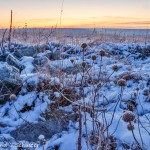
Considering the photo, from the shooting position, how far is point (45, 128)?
3994mm

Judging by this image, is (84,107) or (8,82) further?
(8,82)

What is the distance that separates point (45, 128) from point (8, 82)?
4.04 ft

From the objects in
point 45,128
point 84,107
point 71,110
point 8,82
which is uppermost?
point 8,82

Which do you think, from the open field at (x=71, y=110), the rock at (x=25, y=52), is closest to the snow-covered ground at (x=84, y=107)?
the open field at (x=71, y=110)

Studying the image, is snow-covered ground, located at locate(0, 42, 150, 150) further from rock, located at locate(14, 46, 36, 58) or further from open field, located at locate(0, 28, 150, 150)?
rock, located at locate(14, 46, 36, 58)

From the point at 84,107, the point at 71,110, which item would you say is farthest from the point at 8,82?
the point at 84,107

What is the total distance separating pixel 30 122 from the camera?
414 centimetres

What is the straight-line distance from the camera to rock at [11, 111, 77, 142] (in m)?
3.86

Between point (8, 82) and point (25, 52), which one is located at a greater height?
point (25, 52)

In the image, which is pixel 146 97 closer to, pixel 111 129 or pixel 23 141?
pixel 111 129

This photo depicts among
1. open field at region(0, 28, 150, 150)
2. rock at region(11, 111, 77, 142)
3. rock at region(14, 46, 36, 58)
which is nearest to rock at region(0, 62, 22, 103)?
open field at region(0, 28, 150, 150)

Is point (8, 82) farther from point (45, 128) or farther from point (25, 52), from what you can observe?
point (25, 52)

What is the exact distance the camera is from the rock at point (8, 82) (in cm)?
473

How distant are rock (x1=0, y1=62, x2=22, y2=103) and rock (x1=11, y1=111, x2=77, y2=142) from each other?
87 cm
